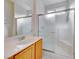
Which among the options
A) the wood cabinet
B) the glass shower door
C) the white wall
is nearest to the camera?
the white wall

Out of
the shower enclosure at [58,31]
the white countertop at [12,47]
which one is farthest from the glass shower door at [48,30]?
the white countertop at [12,47]

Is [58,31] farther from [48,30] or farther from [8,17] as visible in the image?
[8,17]

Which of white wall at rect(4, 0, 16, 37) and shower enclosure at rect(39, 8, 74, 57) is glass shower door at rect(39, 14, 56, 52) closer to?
shower enclosure at rect(39, 8, 74, 57)

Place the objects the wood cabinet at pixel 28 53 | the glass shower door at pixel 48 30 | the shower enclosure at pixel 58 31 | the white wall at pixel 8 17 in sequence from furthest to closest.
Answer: the glass shower door at pixel 48 30
the shower enclosure at pixel 58 31
the wood cabinet at pixel 28 53
the white wall at pixel 8 17

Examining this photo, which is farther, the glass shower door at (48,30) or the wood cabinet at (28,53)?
the glass shower door at (48,30)

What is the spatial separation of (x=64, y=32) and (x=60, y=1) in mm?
1130

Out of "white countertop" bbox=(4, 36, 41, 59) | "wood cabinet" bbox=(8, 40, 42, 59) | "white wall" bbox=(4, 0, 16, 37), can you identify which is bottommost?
"wood cabinet" bbox=(8, 40, 42, 59)

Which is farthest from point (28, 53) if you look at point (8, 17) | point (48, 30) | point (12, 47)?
point (48, 30)

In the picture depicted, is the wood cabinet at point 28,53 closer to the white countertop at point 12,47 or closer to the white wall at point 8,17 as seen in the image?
the white countertop at point 12,47

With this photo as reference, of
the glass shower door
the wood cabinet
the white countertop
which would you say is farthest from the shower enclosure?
the white countertop

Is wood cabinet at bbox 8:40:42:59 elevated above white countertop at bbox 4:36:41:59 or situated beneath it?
situated beneath

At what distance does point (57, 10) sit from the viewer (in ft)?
13.4

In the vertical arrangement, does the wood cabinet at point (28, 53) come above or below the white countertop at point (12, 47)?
below

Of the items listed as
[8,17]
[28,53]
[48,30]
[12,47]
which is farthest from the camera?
[48,30]
